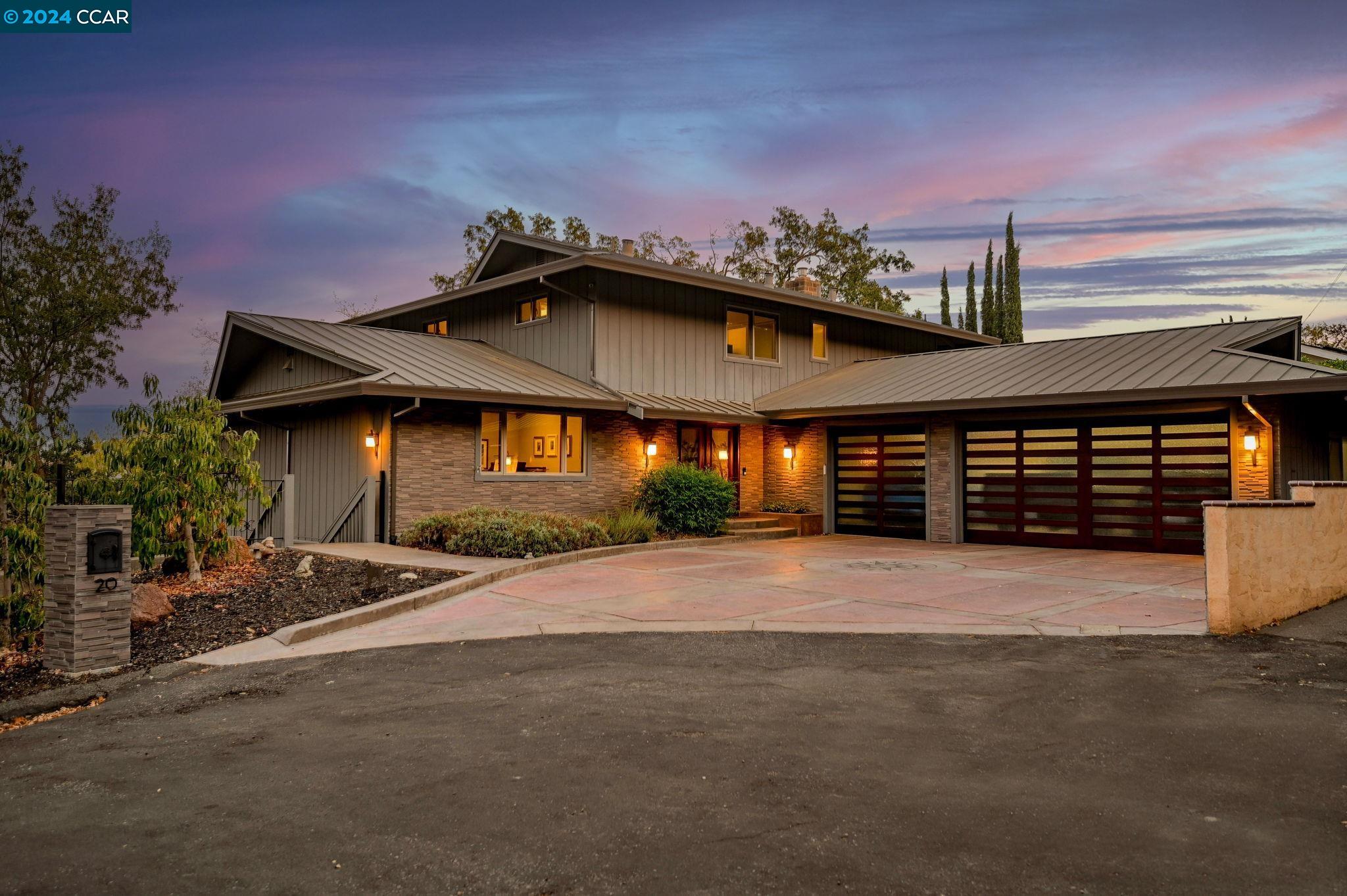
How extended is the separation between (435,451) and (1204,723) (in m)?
14.1

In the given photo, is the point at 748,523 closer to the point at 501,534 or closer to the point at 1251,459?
the point at 501,534

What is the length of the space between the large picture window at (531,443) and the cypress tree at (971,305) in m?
35.9

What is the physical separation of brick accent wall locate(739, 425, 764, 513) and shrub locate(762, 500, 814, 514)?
408mm

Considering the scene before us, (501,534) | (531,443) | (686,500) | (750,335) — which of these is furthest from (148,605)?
(750,335)

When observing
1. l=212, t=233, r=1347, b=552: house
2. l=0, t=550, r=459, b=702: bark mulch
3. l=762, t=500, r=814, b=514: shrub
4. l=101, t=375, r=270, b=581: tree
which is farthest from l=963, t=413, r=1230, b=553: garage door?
l=101, t=375, r=270, b=581: tree

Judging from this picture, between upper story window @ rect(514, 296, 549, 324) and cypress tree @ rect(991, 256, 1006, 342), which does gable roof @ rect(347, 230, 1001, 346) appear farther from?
cypress tree @ rect(991, 256, 1006, 342)

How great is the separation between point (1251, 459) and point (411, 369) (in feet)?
49.5

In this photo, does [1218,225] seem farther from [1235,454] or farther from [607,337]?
[607,337]

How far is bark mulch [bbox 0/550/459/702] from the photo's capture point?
7637mm

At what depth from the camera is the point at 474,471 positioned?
57.6 ft

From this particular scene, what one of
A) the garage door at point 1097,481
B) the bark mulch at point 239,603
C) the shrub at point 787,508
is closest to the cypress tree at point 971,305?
the shrub at point 787,508

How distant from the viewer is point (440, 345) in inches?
800

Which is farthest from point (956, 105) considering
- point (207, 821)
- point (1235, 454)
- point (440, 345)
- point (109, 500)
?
point (207, 821)

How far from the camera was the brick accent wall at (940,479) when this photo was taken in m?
18.8
